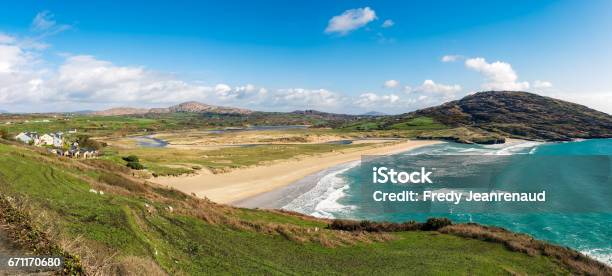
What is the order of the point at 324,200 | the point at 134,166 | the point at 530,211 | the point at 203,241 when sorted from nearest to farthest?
the point at 203,241 < the point at 530,211 < the point at 324,200 < the point at 134,166

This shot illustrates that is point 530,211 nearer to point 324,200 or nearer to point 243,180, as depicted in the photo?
point 324,200

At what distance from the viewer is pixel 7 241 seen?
9.36 m

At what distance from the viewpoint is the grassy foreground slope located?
44.8 feet

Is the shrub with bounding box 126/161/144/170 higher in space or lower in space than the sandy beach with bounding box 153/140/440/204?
higher

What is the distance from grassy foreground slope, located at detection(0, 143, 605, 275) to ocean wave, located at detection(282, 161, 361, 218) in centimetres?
1697

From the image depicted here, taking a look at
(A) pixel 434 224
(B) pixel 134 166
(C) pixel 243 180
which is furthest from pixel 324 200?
(B) pixel 134 166

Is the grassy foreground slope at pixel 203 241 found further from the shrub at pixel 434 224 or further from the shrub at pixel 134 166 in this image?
the shrub at pixel 134 166

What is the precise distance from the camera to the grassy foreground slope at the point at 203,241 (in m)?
13.7

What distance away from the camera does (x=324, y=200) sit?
47.8 m

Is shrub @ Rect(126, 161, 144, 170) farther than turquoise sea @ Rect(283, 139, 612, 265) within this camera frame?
Yes

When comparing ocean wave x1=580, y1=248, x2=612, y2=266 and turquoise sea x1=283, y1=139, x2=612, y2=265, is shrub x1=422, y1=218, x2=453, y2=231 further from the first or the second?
ocean wave x1=580, y1=248, x2=612, y2=266

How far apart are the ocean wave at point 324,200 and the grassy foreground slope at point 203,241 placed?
17.0m

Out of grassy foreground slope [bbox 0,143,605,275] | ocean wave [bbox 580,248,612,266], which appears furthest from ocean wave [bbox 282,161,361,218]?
ocean wave [bbox 580,248,612,266]

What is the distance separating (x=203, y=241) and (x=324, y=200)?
3122 cm
